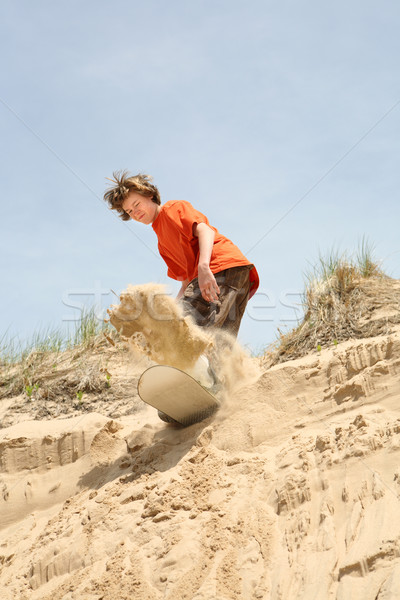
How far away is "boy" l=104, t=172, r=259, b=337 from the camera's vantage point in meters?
3.40

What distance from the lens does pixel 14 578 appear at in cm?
290

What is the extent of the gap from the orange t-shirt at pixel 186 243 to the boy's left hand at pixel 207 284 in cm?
16

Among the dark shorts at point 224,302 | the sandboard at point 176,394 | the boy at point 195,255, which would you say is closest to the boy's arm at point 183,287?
the boy at point 195,255

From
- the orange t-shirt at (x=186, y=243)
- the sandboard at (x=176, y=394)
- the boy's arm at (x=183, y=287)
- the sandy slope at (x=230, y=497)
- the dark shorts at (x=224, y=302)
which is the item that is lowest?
the sandy slope at (x=230, y=497)

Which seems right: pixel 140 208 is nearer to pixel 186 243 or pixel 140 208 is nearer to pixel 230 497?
pixel 186 243

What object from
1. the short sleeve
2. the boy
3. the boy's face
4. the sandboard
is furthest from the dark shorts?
the boy's face

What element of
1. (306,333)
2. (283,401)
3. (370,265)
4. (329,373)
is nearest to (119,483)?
(283,401)

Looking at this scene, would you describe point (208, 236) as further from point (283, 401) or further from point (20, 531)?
point (20, 531)

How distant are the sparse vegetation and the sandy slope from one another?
0.88 metres

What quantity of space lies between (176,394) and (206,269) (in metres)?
0.74

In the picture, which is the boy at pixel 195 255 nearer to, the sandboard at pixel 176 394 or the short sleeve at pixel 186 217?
the short sleeve at pixel 186 217

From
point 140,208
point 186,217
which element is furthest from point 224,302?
point 140,208

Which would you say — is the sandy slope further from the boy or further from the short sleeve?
the short sleeve

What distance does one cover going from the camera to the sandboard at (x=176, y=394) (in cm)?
309
